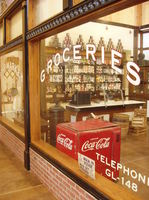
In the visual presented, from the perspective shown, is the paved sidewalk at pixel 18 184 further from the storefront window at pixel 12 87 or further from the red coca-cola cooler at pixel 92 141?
the storefront window at pixel 12 87

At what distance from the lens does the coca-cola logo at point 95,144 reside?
8.89 feet

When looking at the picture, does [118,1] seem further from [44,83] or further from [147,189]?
[44,83]

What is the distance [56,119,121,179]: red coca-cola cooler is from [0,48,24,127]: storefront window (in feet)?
6.13

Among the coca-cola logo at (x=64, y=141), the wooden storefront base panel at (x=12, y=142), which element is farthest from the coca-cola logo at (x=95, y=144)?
the wooden storefront base panel at (x=12, y=142)

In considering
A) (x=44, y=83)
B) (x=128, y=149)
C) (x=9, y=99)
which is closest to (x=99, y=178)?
(x=44, y=83)

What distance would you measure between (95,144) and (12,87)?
3.18m

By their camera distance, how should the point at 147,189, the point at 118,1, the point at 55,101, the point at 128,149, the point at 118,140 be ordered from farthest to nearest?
the point at 128,149 < the point at 55,101 < the point at 118,140 < the point at 147,189 < the point at 118,1

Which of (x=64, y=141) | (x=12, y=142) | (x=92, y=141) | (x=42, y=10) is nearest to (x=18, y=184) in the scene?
(x=64, y=141)

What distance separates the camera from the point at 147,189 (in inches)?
86.9

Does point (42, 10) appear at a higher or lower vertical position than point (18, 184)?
higher

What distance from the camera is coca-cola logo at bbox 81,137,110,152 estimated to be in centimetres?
271

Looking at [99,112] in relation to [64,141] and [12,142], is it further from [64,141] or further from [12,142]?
[64,141]

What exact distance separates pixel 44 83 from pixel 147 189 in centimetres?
232

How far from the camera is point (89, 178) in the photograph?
2387 mm
